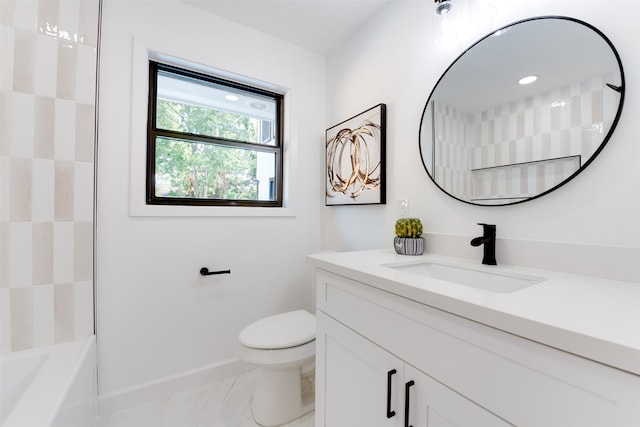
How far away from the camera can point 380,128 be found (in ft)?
5.15

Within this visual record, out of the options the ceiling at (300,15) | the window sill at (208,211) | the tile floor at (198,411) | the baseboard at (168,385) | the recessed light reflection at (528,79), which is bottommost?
the tile floor at (198,411)

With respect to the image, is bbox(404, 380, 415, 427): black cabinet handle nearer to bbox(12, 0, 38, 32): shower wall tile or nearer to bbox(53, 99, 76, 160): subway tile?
bbox(53, 99, 76, 160): subway tile

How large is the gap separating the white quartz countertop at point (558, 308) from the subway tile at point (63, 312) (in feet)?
4.71

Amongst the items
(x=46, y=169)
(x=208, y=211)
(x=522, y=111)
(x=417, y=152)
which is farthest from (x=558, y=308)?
(x=46, y=169)

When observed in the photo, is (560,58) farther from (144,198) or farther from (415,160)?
(144,198)

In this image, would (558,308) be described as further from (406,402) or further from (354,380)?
(354,380)

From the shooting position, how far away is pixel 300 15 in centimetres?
171

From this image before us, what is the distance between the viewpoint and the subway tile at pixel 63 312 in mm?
1279

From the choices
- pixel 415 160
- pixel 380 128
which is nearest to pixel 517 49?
pixel 415 160

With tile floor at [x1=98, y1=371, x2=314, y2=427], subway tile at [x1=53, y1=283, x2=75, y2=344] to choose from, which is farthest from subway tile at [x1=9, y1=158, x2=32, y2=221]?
tile floor at [x1=98, y1=371, x2=314, y2=427]

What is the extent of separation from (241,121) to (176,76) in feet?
1.60

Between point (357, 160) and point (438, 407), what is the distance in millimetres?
1372

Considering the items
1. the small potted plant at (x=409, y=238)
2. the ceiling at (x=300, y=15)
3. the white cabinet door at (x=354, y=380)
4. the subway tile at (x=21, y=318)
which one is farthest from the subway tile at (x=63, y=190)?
the small potted plant at (x=409, y=238)

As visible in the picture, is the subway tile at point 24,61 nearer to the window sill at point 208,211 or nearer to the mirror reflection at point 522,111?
the window sill at point 208,211
